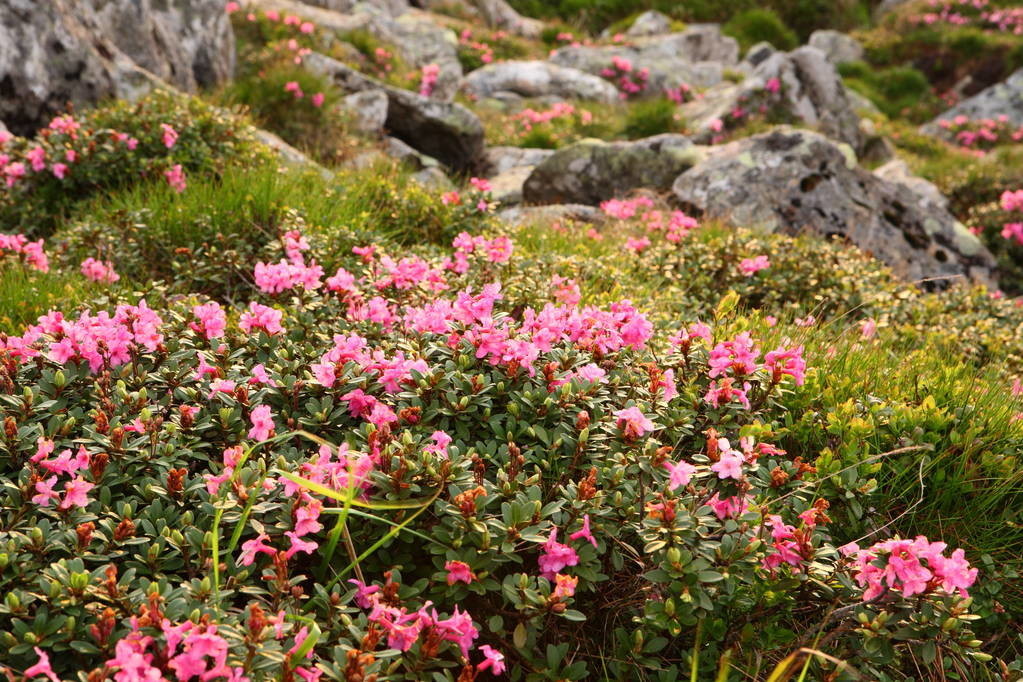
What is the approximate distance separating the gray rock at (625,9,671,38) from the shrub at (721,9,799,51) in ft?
8.24

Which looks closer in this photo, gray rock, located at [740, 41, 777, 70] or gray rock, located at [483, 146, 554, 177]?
gray rock, located at [483, 146, 554, 177]

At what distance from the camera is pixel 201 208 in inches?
203

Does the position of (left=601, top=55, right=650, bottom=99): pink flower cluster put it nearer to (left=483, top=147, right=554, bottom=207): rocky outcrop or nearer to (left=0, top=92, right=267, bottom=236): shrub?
(left=483, top=147, right=554, bottom=207): rocky outcrop

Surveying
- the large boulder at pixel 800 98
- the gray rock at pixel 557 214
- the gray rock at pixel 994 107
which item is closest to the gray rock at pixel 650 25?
the gray rock at pixel 994 107

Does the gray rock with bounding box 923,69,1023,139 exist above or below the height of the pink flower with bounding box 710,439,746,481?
below

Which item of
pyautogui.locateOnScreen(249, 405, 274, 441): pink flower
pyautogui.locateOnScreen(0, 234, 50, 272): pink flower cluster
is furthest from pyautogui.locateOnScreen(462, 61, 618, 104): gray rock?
pyautogui.locateOnScreen(249, 405, 274, 441): pink flower

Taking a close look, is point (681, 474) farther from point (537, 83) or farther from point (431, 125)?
point (537, 83)

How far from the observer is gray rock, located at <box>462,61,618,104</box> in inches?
700

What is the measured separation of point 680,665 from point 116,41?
31.5 feet

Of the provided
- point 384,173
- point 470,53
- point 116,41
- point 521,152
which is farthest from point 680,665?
point 470,53

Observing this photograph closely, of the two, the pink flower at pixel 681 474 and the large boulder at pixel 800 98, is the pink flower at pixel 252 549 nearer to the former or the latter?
the pink flower at pixel 681 474

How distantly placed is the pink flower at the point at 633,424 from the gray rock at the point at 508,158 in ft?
31.5

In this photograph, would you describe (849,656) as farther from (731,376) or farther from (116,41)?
(116,41)

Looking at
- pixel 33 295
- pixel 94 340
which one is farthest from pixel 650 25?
pixel 94 340
